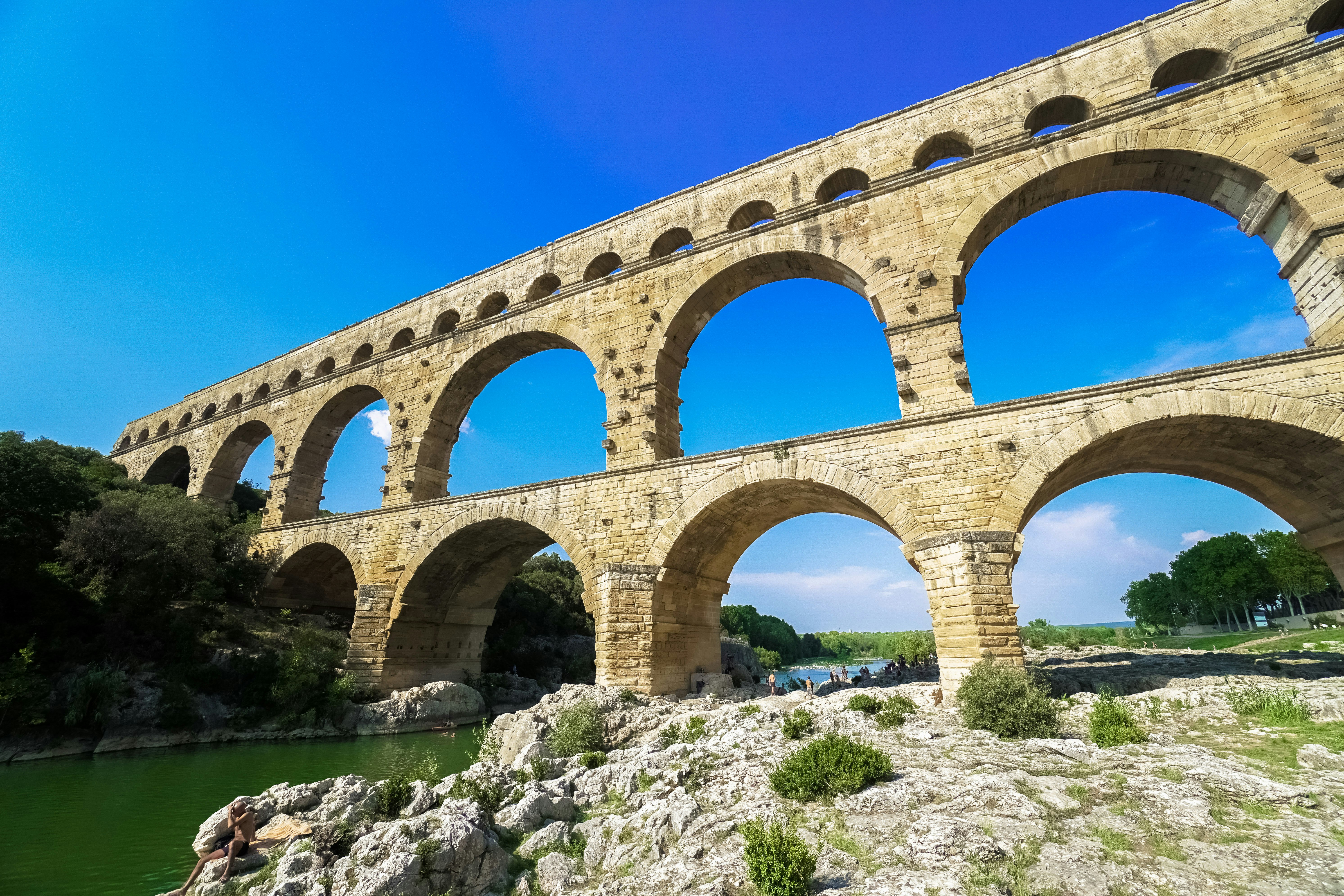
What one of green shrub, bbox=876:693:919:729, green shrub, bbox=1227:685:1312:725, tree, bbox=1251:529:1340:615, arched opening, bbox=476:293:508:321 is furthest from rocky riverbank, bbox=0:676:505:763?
tree, bbox=1251:529:1340:615

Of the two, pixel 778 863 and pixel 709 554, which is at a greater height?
pixel 709 554

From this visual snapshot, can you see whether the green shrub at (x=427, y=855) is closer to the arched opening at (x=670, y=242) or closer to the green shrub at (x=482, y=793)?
the green shrub at (x=482, y=793)

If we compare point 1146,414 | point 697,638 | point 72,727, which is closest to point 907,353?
point 1146,414

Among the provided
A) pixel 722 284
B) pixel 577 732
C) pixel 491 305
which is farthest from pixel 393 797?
pixel 491 305

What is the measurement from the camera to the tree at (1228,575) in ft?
135

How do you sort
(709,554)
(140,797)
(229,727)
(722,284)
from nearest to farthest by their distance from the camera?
1. (140,797)
2. (709,554)
3. (229,727)
4. (722,284)

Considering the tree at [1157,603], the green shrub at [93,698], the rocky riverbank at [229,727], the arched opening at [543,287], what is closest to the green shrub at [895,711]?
the rocky riverbank at [229,727]

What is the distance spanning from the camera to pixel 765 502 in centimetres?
1320

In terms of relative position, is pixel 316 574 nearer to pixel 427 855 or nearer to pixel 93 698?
pixel 93 698

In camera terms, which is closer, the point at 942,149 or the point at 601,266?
the point at 942,149

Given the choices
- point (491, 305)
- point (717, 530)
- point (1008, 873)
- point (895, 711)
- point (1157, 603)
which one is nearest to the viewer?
point (1008, 873)

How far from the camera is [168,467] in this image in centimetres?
2862

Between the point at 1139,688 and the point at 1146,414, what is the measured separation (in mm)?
4186

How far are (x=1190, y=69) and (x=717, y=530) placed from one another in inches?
544
